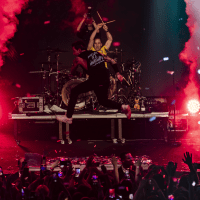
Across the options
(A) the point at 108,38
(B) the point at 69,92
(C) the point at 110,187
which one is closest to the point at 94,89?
(C) the point at 110,187

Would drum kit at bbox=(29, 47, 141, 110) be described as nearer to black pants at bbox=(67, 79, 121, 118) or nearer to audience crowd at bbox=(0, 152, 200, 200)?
black pants at bbox=(67, 79, 121, 118)

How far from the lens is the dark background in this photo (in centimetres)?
772

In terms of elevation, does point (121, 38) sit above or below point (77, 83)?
above

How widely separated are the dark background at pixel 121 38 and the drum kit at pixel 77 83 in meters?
0.58

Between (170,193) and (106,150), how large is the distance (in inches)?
145

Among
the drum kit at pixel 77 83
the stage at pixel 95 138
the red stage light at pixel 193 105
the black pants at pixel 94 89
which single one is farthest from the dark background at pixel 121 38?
the black pants at pixel 94 89

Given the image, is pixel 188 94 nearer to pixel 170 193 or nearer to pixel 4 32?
pixel 4 32

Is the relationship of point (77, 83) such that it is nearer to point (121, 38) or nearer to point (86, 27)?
point (86, 27)

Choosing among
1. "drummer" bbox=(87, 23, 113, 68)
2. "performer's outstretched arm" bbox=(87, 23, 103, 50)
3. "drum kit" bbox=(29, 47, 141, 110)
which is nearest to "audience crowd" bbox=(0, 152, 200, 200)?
"drum kit" bbox=(29, 47, 141, 110)

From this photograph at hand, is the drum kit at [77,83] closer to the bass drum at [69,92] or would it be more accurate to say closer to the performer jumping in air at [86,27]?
the bass drum at [69,92]

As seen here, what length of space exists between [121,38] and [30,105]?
351 centimetres

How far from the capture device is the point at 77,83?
6.99 metres

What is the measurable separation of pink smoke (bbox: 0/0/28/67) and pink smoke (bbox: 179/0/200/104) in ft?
15.7

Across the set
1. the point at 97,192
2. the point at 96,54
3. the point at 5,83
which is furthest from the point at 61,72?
the point at 97,192
